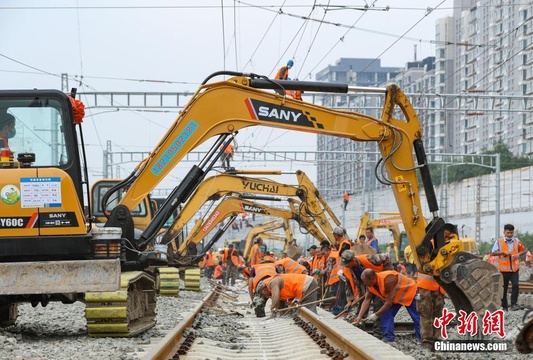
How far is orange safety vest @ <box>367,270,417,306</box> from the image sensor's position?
528 inches

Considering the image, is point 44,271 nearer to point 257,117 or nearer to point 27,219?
point 27,219

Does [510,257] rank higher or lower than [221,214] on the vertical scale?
lower

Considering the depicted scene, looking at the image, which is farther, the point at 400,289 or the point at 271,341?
the point at 271,341

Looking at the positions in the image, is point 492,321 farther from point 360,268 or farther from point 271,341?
point 360,268

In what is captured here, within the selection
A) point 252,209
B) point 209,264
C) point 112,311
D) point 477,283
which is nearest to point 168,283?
point 252,209

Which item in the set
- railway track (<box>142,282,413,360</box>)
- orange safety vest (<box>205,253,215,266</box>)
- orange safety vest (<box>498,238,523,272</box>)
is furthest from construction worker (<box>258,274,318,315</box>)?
orange safety vest (<box>205,253,215,266</box>)

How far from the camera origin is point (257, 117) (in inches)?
506

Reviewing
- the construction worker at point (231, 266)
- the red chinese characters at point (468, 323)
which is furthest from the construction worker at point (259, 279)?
the construction worker at point (231, 266)

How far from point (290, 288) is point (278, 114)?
545 centimetres

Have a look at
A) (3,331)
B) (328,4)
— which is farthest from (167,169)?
(328,4)

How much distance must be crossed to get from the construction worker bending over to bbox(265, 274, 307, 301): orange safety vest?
372 cm

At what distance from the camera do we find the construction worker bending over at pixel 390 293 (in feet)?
43.8

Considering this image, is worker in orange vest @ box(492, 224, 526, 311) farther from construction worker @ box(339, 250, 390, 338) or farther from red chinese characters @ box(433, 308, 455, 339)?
red chinese characters @ box(433, 308, 455, 339)

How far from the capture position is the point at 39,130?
12.0 metres
